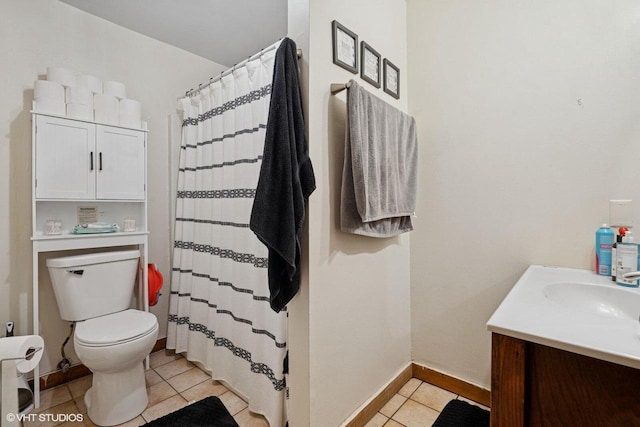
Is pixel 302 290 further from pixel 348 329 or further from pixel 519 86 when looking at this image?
pixel 519 86

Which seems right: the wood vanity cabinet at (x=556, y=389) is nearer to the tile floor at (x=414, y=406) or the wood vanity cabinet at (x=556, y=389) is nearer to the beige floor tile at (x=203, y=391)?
the tile floor at (x=414, y=406)

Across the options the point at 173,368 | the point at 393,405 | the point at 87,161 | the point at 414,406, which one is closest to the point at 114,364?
the point at 173,368

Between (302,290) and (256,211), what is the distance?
0.38 metres

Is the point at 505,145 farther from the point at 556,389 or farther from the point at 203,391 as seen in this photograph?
the point at 203,391

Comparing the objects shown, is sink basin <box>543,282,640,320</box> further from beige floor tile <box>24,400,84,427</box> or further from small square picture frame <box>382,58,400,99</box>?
beige floor tile <box>24,400,84,427</box>

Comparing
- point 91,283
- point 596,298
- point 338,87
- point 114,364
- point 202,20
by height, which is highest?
point 202,20

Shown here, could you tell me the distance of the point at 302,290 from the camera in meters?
1.18

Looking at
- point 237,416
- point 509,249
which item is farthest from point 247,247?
point 509,249

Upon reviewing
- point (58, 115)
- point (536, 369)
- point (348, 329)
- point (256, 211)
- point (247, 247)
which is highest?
point (58, 115)

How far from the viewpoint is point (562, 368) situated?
2.20 feet

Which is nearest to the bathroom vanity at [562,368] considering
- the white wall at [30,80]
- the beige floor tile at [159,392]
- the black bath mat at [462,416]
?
the black bath mat at [462,416]

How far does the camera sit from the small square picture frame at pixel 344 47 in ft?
4.12

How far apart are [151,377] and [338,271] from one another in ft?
5.08

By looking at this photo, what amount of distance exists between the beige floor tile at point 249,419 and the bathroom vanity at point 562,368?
1.18m
